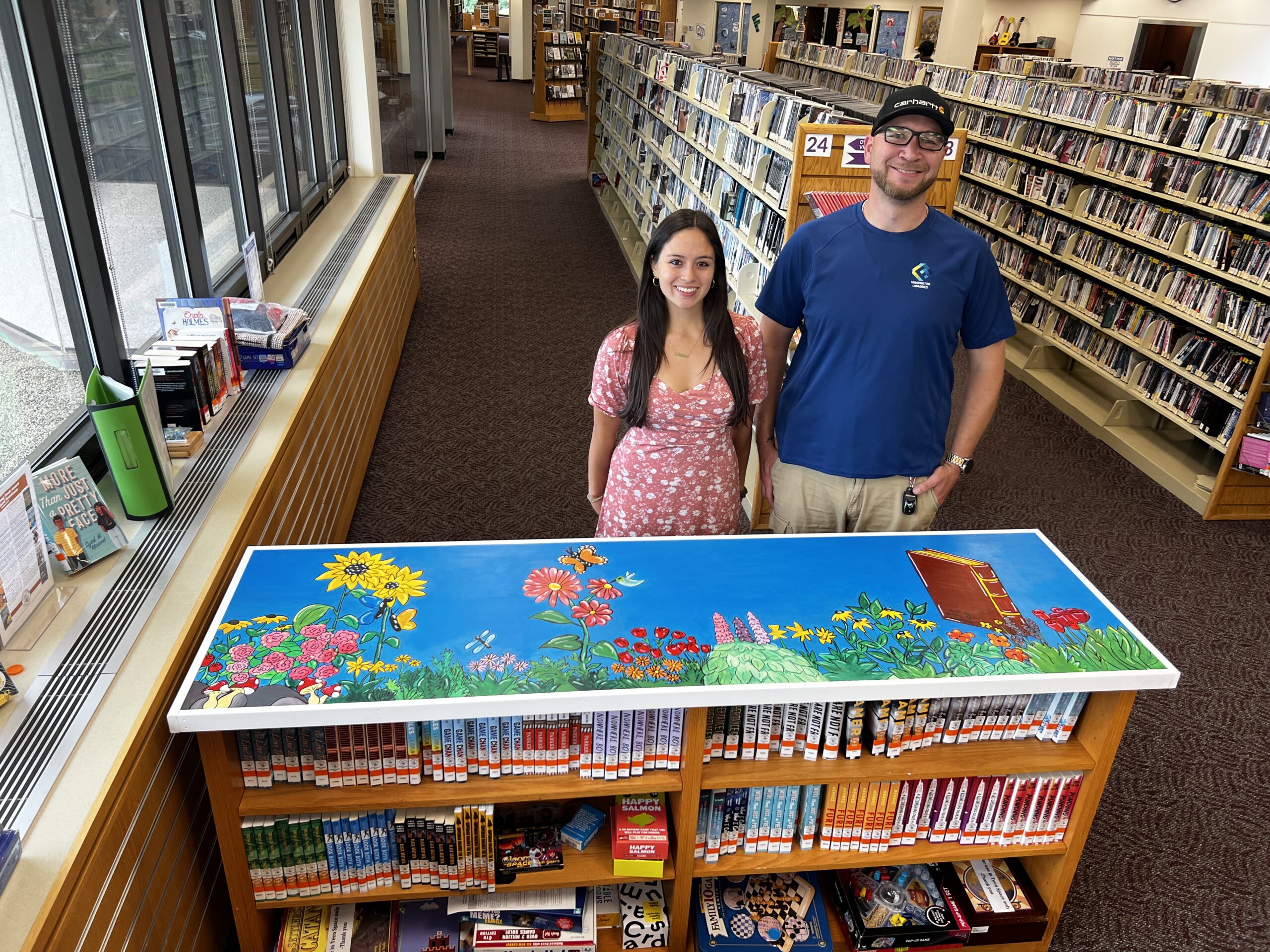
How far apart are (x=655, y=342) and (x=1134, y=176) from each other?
4.22m

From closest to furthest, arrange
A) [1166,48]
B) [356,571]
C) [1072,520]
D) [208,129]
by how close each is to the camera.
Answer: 1. [356,571]
2. [208,129]
3. [1072,520]
4. [1166,48]

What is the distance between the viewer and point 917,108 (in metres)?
2.07

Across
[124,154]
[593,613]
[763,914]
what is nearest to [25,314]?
[124,154]

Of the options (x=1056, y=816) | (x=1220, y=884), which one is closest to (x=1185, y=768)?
(x=1220, y=884)

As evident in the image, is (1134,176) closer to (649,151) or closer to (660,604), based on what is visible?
(649,151)

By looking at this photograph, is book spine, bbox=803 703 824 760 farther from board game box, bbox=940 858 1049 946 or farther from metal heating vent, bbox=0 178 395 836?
metal heating vent, bbox=0 178 395 836

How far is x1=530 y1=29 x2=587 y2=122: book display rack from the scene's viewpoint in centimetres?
1529

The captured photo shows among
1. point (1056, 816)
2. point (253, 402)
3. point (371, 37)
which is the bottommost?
point (1056, 816)

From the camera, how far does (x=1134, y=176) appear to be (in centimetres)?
514

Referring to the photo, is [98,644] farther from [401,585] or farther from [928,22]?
[928,22]

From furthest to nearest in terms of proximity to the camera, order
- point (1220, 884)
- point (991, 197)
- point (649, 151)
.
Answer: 1. point (649, 151)
2. point (991, 197)
3. point (1220, 884)

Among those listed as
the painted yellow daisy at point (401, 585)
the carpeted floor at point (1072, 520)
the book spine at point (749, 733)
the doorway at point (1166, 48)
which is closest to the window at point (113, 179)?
the painted yellow daisy at point (401, 585)

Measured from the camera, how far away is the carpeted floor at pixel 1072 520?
2500 mm

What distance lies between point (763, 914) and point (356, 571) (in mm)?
1200
